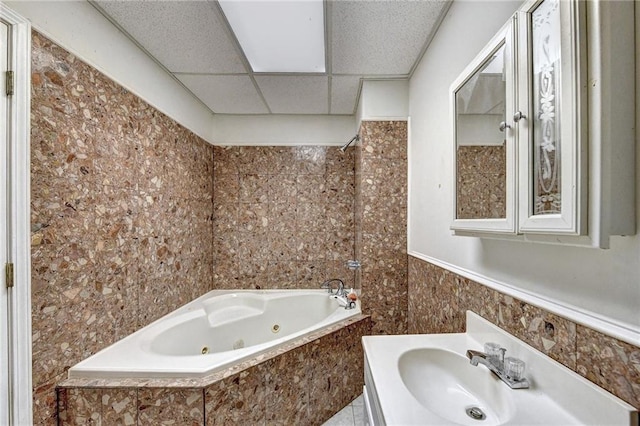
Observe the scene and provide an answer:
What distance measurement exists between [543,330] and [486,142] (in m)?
0.67

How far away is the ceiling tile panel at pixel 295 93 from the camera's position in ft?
7.43

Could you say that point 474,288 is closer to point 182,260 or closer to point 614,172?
point 614,172

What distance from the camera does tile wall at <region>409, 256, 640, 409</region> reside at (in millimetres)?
650

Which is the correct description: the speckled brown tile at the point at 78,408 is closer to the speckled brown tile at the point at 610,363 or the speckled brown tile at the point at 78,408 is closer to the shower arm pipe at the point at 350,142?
the speckled brown tile at the point at 610,363

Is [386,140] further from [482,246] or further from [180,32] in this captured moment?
[180,32]

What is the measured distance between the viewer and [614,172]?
1.99 ft

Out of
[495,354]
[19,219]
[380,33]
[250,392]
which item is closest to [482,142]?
[495,354]

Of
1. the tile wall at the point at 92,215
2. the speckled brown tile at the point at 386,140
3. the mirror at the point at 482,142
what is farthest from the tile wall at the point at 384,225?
the tile wall at the point at 92,215

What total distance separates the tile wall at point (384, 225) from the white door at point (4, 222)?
202cm

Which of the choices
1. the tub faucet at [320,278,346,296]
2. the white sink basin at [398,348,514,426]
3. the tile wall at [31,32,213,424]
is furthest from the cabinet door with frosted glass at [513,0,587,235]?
the tub faucet at [320,278,346,296]

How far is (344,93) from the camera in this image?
2512 mm

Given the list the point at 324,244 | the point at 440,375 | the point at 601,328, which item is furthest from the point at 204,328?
the point at 601,328

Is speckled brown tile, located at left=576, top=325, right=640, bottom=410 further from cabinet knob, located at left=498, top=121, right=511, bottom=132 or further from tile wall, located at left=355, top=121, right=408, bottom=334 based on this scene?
tile wall, located at left=355, top=121, right=408, bottom=334

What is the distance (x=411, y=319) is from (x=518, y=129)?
1.73 meters
